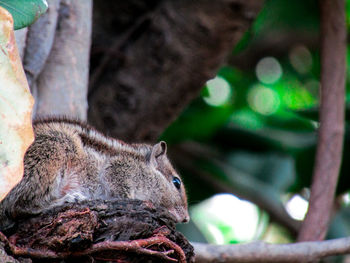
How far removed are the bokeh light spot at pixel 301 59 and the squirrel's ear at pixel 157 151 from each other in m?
3.01

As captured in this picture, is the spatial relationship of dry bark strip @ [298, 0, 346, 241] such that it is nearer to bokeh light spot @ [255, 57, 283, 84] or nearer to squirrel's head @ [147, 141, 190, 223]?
squirrel's head @ [147, 141, 190, 223]

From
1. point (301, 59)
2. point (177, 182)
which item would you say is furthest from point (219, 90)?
point (177, 182)

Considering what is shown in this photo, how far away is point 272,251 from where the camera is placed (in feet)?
9.75

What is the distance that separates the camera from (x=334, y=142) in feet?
12.2

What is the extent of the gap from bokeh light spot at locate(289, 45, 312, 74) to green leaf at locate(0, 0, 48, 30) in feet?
13.1

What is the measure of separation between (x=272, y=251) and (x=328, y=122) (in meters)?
1.06

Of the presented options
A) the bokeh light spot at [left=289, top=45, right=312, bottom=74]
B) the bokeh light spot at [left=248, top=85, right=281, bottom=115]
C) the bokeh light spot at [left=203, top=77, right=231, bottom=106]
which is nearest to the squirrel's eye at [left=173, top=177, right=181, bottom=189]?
the bokeh light spot at [left=203, top=77, right=231, bottom=106]

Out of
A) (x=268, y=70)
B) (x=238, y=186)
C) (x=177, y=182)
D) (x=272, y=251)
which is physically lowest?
(x=238, y=186)

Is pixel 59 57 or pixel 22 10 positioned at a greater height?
pixel 22 10

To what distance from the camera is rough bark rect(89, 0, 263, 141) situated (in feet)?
12.3

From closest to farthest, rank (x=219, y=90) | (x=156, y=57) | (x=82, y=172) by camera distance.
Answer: (x=82, y=172) → (x=156, y=57) → (x=219, y=90)

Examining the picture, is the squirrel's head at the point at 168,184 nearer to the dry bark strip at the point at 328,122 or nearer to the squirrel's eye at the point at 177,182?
the squirrel's eye at the point at 177,182

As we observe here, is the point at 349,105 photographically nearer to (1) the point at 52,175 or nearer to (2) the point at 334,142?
(2) the point at 334,142

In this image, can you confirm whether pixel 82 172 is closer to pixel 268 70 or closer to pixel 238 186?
pixel 238 186
